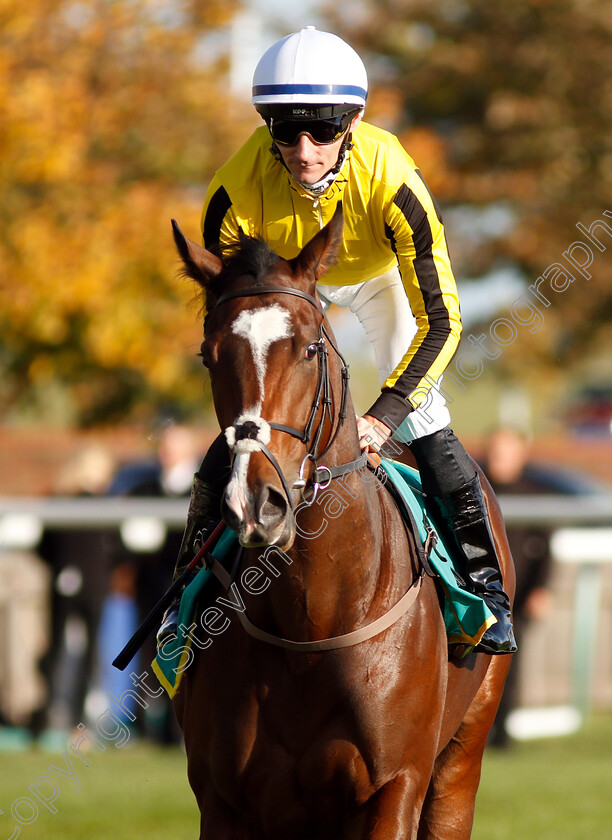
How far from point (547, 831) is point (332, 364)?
444 centimetres

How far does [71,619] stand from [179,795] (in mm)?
1907

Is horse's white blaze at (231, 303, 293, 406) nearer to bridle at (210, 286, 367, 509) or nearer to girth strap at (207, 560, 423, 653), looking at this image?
bridle at (210, 286, 367, 509)

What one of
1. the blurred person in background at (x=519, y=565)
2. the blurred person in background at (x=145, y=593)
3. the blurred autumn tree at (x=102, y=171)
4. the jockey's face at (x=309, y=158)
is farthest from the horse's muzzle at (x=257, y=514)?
the blurred autumn tree at (x=102, y=171)

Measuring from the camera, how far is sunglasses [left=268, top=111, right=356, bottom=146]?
3977 mm

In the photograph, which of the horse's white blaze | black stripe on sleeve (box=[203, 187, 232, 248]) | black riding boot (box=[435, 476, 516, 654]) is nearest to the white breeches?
black riding boot (box=[435, 476, 516, 654])

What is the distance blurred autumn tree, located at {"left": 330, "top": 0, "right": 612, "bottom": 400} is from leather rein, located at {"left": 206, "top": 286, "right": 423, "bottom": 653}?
13.4 m

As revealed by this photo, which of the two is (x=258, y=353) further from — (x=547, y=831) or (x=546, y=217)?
(x=546, y=217)

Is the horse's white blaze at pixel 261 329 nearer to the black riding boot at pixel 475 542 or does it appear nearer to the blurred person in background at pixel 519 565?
the black riding boot at pixel 475 542

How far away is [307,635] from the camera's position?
12.2 ft

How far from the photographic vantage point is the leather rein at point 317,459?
10.7 ft

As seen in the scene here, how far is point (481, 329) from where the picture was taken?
2022 centimetres

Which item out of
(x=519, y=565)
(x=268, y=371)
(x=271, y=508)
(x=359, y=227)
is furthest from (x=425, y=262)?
(x=519, y=565)

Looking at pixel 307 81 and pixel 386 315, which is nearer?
pixel 307 81

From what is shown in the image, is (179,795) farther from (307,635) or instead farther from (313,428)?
(313,428)
